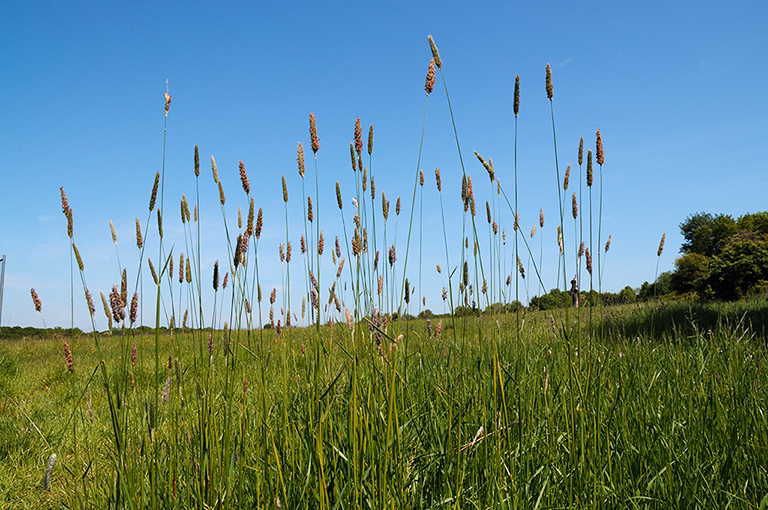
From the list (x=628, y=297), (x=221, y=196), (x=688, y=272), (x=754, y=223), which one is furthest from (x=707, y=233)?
(x=221, y=196)

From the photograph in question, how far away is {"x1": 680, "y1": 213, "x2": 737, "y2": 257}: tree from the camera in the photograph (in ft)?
103

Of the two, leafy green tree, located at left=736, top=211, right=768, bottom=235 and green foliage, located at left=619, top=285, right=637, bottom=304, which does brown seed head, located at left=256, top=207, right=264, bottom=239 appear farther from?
leafy green tree, located at left=736, top=211, right=768, bottom=235

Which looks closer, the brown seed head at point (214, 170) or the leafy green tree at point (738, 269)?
the brown seed head at point (214, 170)

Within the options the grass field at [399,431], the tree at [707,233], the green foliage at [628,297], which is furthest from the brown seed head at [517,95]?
the tree at [707,233]

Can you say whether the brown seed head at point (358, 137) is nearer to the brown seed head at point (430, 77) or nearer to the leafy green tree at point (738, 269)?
the brown seed head at point (430, 77)

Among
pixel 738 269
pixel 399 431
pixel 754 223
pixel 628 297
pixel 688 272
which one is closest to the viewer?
pixel 399 431

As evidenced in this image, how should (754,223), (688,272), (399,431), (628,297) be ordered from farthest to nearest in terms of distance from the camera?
1. (754,223)
2. (688,272)
3. (628,297)
4. (399,431)

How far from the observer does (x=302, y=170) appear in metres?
1.50

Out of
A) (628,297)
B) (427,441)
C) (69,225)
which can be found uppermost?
(69,225)

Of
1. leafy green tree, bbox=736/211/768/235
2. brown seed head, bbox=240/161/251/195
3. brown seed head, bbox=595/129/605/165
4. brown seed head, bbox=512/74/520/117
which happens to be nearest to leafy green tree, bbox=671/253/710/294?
leafy green tree, bbox=736/211/768/235

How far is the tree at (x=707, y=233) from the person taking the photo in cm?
3139

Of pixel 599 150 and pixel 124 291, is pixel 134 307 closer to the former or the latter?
pixel 124 291

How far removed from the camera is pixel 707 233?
3453 centimetres

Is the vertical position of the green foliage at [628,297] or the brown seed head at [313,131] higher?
the brown seed head at [313,131]
